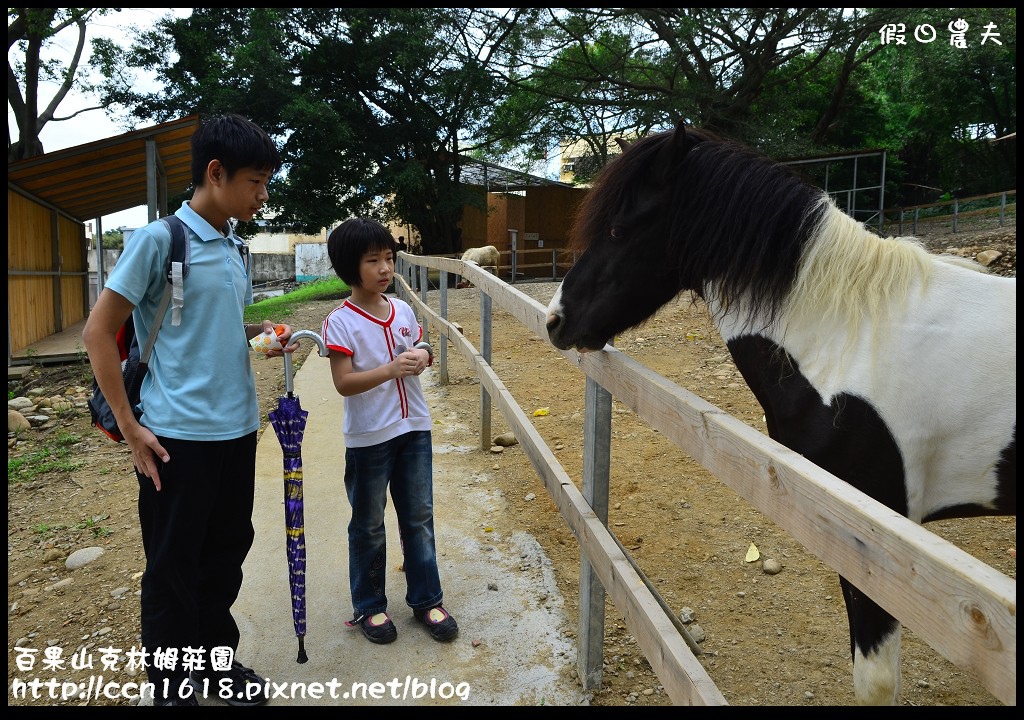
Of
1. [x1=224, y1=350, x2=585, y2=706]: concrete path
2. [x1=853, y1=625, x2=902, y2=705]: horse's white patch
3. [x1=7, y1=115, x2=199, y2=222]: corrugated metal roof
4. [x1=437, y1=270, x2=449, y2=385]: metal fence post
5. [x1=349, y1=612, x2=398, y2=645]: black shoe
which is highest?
[x1=7, y1=115, x2=199, y2=222]: corrugated metal roof

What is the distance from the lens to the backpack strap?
1.85 meters

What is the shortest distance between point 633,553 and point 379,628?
1.27 metres

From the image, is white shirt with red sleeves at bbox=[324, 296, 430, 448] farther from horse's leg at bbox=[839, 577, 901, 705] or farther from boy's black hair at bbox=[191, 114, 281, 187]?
horse's leg at bbox=[839, 577, 901, 705]

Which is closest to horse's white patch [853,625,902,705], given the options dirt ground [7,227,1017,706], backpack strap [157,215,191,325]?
dirt ground [7,227,1017,706]

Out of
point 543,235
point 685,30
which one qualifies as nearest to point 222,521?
point 685,30

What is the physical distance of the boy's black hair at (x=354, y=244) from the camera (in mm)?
2301

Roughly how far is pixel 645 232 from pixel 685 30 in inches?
470

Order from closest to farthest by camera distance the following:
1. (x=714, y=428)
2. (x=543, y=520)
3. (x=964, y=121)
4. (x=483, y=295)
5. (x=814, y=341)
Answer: (x=714, y=428) → (x=814, y=341) → (x=543, y=520) → (x=483, y=295) → (x=964, y=121)

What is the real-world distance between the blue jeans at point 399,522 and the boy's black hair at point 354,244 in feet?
1.98

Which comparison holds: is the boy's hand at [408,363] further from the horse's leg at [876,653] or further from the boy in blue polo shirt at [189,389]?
the horse's leg at [876,653]

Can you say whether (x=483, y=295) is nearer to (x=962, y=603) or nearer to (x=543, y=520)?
(x=543, y=520)

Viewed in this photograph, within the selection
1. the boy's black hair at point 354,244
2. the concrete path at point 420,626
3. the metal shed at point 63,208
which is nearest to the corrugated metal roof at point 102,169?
the metal shed at point 63,208

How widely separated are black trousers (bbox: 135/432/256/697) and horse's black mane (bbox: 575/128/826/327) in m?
1.32

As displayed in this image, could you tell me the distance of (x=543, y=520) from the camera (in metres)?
3.47
